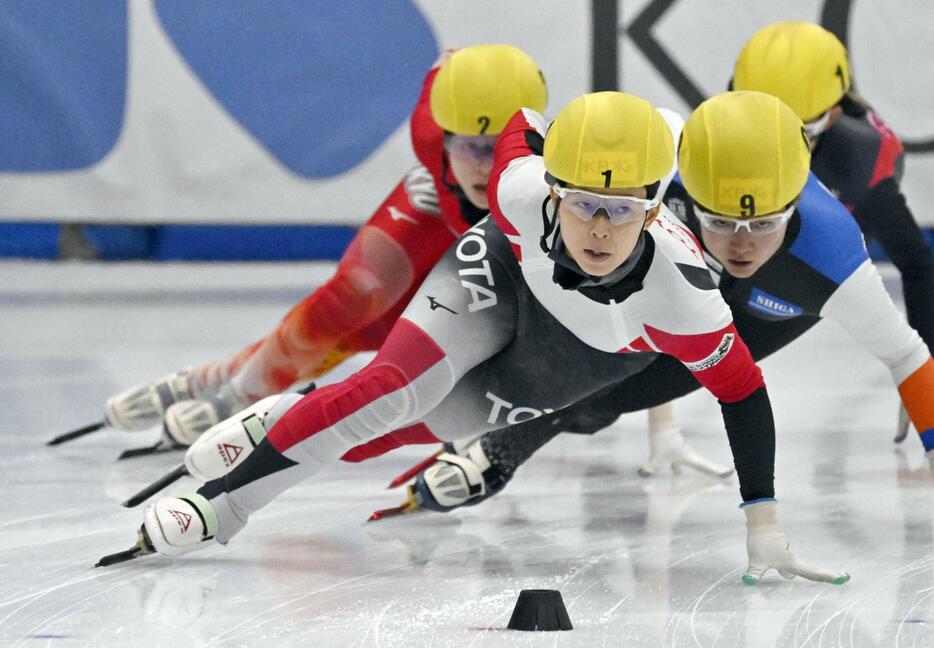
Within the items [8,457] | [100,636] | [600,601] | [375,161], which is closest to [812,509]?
[600,601]

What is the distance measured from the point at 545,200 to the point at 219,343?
3.22m

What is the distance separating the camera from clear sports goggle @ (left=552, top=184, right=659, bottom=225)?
2.86 m

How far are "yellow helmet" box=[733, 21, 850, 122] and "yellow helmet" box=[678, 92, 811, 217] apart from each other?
909 mm

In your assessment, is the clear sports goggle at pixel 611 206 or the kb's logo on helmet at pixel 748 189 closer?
the clear sports goggle at pixel 611 206

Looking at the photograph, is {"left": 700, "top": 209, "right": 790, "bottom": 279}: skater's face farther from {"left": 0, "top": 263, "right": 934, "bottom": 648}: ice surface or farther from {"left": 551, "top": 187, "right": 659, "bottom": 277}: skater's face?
{"left": 0, "top": 263, "right": 934, "bottom": 648}: ice surface

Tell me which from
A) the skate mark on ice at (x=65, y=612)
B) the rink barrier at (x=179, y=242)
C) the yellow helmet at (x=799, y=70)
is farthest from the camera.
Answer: the rink barrier at (x=179, y=242)

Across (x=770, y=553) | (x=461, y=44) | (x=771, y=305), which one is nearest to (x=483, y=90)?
(x=771, y=305)

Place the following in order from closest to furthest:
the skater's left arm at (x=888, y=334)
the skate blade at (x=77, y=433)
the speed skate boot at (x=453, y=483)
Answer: the skater's left arm at (x=888, y=334) < the speed skate boot at (x=453, y=483) < the skate blade at (x=77, y=433)

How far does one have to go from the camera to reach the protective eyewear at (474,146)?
3809 millimetres

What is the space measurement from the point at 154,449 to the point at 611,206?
1995 mm

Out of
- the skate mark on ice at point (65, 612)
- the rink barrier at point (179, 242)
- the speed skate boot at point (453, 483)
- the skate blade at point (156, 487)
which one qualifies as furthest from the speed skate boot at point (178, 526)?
the rink barrier at point (179, 242)

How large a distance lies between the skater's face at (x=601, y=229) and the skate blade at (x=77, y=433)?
2.08m

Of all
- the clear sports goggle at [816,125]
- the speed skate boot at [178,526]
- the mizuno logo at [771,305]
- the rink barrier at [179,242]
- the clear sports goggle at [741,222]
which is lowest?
the rink barrier at [179,242]

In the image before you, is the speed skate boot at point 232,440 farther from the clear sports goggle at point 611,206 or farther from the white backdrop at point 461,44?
the white backdrop at point 461,44
